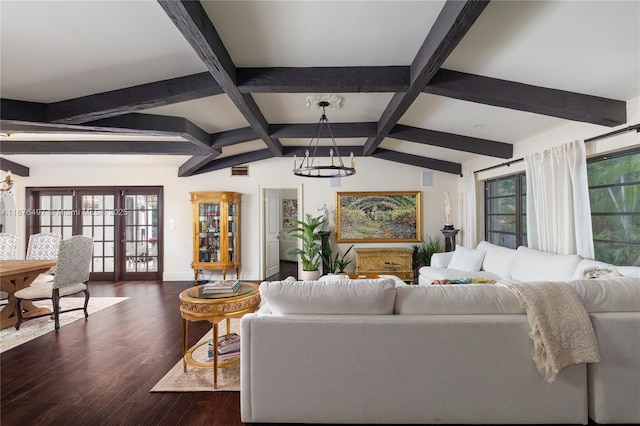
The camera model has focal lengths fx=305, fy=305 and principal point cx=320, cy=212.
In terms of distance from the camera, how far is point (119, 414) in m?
1.95

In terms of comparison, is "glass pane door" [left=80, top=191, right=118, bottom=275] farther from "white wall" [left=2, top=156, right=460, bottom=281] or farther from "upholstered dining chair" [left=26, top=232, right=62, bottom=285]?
"upholstered dining chair" [left=26, top=232, right=62, bottom=285]

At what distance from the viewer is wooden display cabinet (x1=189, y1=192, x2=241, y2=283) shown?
5605 mm

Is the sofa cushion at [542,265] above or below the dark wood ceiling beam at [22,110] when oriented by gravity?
below

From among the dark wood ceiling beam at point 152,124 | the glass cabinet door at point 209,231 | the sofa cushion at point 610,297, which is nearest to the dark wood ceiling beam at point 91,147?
the dark wood ceiling beam at point 152,124

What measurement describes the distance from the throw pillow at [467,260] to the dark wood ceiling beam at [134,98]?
3839 millimetres

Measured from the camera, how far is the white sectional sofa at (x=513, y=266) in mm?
2672

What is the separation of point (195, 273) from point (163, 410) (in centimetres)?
394

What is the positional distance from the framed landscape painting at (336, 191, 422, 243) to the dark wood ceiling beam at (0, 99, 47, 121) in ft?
14.2

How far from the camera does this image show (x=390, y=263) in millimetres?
5508

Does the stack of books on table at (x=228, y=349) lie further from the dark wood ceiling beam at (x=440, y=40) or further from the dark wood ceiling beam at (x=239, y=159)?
the dark wood ceiling beam at (x=239, y=159)

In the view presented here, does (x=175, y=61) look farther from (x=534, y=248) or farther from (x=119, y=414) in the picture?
(x=534, y=248)

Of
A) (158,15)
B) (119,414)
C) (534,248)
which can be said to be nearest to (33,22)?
(158,15)

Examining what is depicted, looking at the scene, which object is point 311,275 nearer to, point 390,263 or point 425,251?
point 390,263

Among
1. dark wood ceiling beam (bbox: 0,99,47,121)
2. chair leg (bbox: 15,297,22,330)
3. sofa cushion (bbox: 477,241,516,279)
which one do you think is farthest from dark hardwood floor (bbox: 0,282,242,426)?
sofa cushion (bbox: 477,241,516,279)
